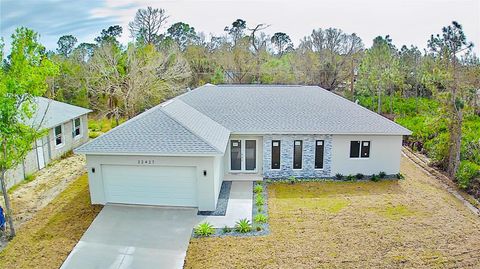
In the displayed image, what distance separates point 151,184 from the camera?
1459 cm

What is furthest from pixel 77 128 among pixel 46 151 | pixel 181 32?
pixel 181 32

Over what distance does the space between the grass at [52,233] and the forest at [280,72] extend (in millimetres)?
3584

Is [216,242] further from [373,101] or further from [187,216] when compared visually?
[373,101]

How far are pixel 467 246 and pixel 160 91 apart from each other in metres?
24.5

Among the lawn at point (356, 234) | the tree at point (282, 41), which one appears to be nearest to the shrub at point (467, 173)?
the lawn at point (356, 234)

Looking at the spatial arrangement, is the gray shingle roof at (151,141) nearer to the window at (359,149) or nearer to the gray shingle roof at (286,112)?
the gray shingle roof at (286,112)

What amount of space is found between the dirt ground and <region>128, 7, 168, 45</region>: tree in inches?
1181

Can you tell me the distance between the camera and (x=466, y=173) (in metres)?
16.8

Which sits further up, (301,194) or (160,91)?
(160,91)

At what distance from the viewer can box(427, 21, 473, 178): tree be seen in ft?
57.7

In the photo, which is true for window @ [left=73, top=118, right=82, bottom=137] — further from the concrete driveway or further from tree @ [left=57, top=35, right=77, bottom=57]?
tree @ [left=57, top=35, right=77, bottom=57]

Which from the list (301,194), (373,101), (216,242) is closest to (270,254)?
(216,242)

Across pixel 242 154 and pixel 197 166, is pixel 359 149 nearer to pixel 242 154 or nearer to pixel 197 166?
pixel 242 154

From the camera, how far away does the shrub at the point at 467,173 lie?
1653cm
